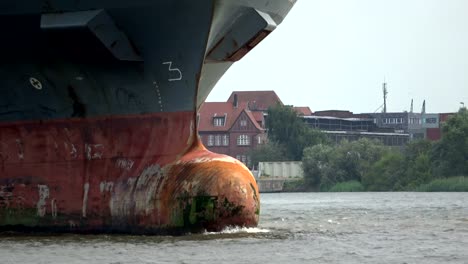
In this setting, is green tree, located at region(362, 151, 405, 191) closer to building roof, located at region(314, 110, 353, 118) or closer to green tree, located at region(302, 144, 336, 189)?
green tree, located at region(302, 144, 336, 189)

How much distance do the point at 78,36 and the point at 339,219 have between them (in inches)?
414

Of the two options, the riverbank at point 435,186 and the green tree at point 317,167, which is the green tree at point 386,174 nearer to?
the riverbank at point 435,186

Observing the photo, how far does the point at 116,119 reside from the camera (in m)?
21.3

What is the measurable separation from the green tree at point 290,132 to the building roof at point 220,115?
2.55 meters

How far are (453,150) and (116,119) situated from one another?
5332 centimetres

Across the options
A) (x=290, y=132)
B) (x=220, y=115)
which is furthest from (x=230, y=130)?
(x=290, y=132)

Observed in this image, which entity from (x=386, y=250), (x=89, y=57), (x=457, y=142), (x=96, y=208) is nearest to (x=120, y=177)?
(x=96, y=208)

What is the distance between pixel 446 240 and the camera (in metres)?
20.8

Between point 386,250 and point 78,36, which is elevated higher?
point 78,36

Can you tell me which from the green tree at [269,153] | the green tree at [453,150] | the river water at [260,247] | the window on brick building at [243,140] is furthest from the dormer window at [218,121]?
the river water at [260,247]

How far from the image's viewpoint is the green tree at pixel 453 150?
236ft

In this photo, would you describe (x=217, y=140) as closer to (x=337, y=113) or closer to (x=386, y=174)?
(x=337, y=113)

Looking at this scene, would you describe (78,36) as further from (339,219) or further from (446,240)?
(339,219)

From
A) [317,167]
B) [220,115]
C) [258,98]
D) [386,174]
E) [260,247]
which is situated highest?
[258,98]
